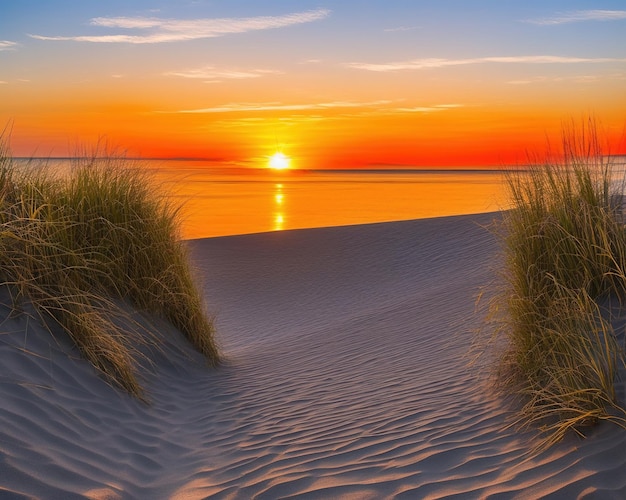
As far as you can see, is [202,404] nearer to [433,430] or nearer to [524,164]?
[433,430]

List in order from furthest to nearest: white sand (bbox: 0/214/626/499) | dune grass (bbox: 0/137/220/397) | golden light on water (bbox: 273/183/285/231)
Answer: golden light on water (bbox: 273/183/285/231)
dune grass (bbox: 0/137/220/397)
white sand (bbox: 0/214/626/499)

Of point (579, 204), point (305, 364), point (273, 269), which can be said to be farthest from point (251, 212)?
point (579, 204)

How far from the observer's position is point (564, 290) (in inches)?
180

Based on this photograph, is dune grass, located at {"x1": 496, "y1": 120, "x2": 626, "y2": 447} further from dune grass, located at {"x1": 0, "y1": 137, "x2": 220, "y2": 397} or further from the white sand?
dune grass, located at {"x1": 0, "y1": 137, "x2": 220, "y2": 397}

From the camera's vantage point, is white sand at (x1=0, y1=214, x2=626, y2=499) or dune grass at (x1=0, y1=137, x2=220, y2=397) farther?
dune grass at (x1=0, y1=137, x2=220, y2=397)

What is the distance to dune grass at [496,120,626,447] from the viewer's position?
383cm

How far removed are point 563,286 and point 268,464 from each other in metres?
2.29

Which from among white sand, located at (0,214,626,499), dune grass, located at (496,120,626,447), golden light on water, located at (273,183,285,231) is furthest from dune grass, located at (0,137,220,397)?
golden light on water, located at (273,183,285,231)

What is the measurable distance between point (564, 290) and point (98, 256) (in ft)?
12.8

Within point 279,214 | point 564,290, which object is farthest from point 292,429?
point 279,214

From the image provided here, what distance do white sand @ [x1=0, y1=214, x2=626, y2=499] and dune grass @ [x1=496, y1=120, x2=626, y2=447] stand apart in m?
0.21

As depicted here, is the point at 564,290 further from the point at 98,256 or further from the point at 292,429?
the point at 98,256

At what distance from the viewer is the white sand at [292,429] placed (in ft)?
11.2

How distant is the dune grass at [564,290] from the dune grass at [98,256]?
2.95 meters
